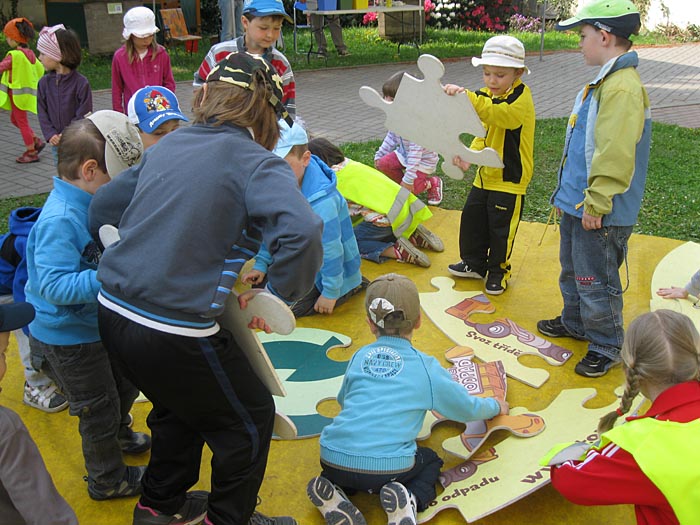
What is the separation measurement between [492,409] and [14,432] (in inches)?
75.5

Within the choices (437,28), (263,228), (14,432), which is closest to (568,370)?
(263,228)

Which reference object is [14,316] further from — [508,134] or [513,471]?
[508,134]

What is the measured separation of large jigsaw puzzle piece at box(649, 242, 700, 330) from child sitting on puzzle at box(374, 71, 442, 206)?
1890mm

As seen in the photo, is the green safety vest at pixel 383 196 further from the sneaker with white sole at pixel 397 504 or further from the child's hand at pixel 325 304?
the sneaker with white sole at pixel 397 504

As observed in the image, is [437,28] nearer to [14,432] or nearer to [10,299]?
[10,299]

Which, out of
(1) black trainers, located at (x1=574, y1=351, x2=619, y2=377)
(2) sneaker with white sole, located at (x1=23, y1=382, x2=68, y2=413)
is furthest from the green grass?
(2) sneaker with white sole, located at (x1=23, y1=382, x2=68, y2=413)

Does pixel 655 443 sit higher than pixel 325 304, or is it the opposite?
pixel 655 443

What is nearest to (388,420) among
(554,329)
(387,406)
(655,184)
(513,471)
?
(387,406)

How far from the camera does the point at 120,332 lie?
2.21 m

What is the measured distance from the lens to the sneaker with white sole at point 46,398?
134 inches

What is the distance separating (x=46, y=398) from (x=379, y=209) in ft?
8.11

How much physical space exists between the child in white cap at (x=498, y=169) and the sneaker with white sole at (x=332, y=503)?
223 cm

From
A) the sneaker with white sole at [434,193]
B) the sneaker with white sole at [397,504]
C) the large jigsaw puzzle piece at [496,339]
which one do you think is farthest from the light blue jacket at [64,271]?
the sneaker with white sole at [434,193]

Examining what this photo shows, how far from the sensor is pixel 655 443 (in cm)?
193
